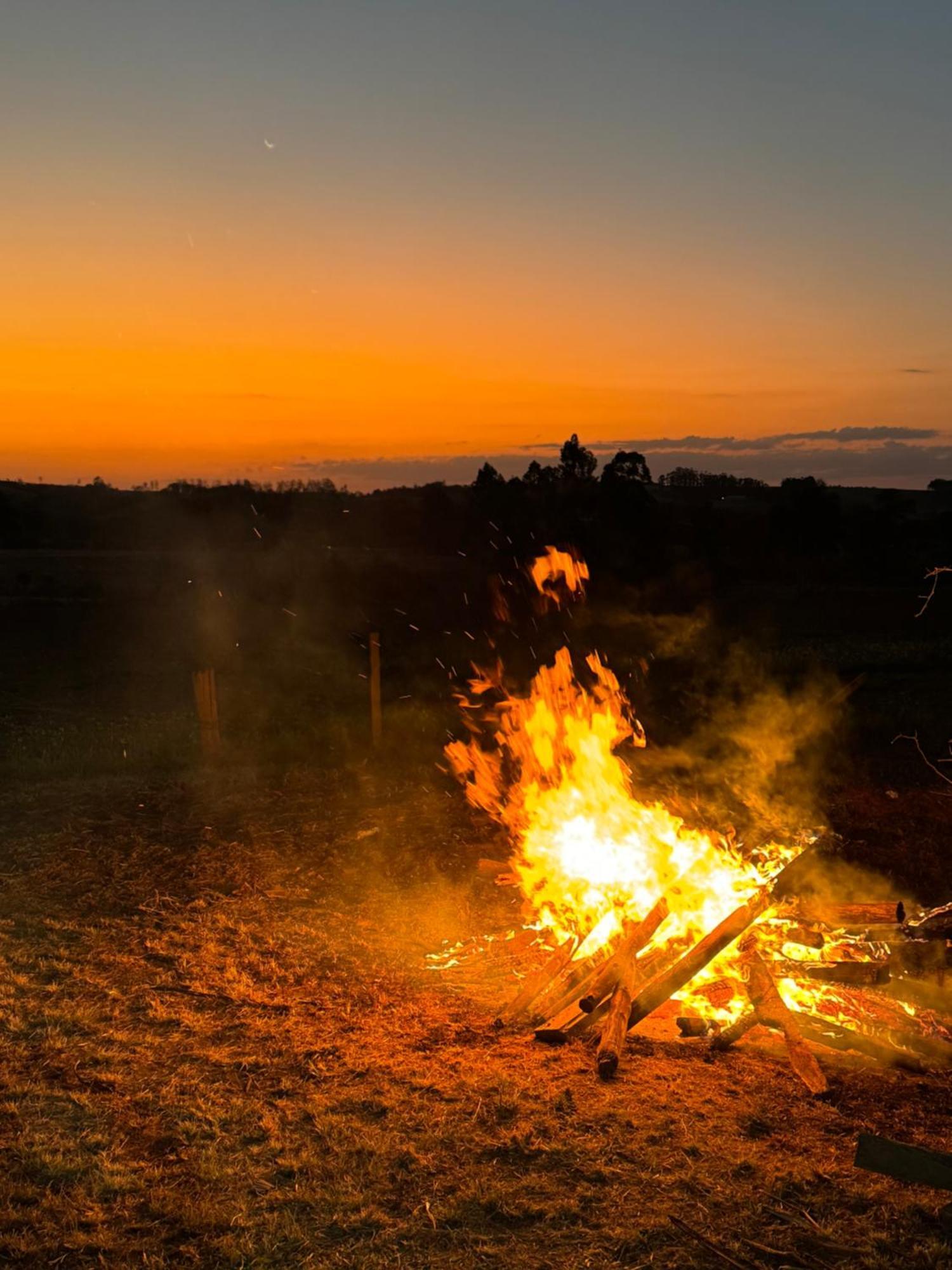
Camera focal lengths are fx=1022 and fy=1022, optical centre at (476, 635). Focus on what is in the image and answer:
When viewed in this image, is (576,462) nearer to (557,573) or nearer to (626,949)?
(557,573)

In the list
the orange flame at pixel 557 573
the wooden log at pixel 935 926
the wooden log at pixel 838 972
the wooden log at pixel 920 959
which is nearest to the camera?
the wooden log at pixel 838 972

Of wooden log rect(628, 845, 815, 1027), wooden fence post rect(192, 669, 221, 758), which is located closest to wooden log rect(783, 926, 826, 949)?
wooden log rect(628, 845, 815, 1027)

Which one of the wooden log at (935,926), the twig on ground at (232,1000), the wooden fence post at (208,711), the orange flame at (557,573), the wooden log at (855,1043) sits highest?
the orange flame at (557,573)

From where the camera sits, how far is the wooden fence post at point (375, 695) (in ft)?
43.7

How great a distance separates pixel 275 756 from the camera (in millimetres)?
12992

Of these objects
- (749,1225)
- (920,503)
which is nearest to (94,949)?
(749,1225)

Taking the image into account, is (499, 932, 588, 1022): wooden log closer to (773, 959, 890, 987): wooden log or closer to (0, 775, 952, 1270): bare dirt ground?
(0, 775, 952, 1270): bare dirt ground

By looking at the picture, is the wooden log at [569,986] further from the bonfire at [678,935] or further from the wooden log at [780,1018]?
the wooden log at [780,1018]

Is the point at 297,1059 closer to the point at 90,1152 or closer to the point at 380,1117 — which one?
the point at 380,1117

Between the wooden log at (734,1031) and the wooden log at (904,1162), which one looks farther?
the wooden log at (734,1031)

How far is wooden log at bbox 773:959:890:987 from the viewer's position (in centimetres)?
623

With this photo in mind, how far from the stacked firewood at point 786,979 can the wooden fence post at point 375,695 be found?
6.72 metres

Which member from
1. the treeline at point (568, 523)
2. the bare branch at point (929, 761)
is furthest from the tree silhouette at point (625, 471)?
the bare branch at point (929, 761)

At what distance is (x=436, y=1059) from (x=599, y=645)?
15508 mm
